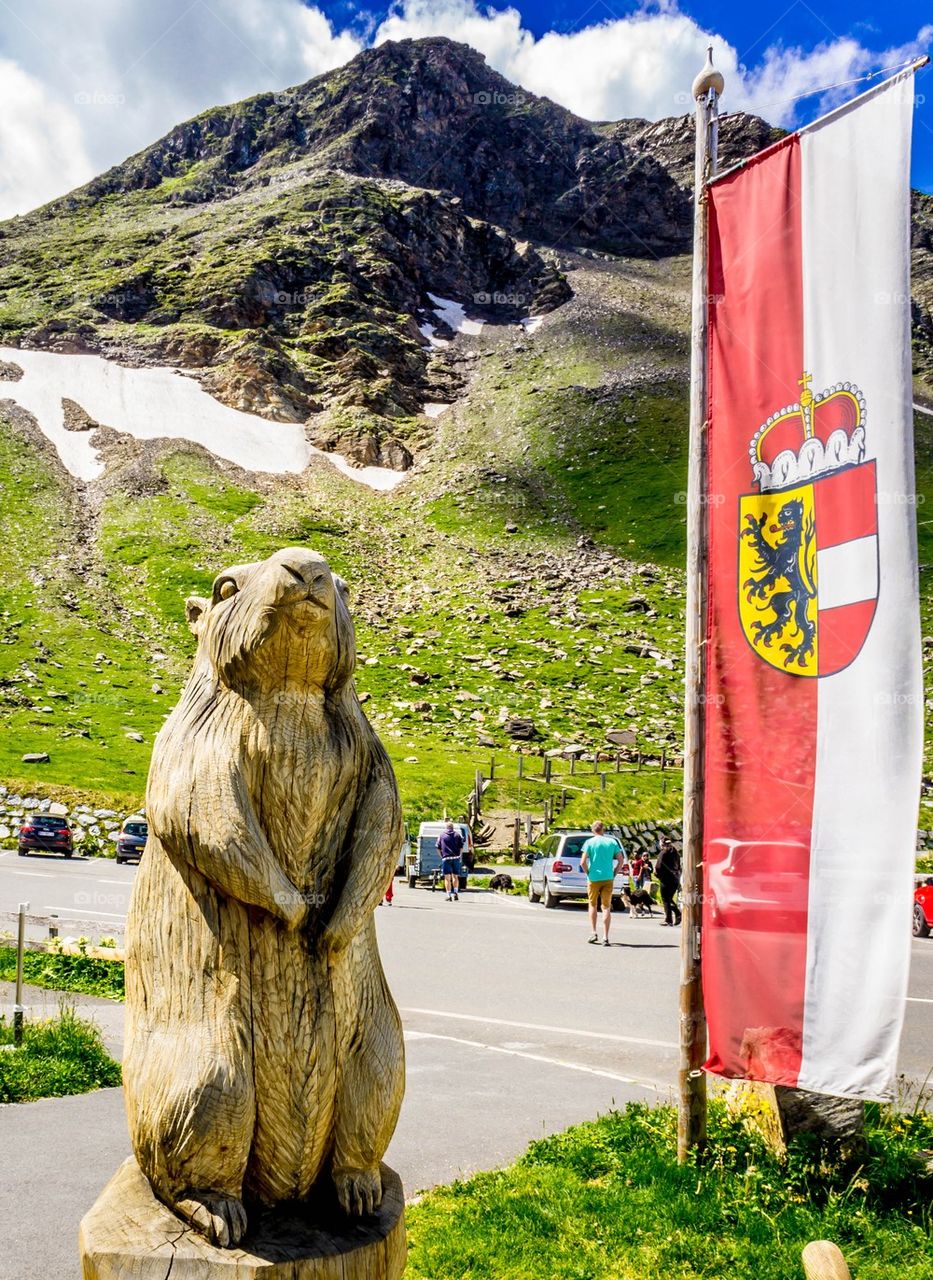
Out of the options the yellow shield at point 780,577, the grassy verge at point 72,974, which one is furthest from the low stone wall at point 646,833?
the yellow shield at point 780,577

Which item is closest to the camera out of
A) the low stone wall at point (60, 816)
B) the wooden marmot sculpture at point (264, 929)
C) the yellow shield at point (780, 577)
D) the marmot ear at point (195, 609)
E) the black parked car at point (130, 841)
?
the wooden marmot sculpture at point (264, 929)

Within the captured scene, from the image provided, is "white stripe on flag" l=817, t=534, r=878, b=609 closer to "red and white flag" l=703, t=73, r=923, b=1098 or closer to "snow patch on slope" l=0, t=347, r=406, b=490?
"red and white flag" l=703, t=73, r=923, b=1098

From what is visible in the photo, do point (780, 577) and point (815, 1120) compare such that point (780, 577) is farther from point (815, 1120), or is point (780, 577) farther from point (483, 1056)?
point (483, 1056)

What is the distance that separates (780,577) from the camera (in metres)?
4.90

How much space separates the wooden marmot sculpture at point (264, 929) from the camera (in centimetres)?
263

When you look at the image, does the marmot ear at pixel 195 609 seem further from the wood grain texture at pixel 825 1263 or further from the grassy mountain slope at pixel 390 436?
the grassy mountain slope at pixel 390 436

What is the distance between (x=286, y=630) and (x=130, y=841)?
2365 cm

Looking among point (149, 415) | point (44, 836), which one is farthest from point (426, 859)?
point (149, 415)

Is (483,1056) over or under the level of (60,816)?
under

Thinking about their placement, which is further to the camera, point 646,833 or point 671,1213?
point 646,833

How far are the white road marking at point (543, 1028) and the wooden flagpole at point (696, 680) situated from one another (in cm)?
344

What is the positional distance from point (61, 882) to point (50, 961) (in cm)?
891

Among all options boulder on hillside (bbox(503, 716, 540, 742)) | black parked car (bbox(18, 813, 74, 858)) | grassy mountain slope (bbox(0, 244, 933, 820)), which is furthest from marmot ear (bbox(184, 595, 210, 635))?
boulder on hillside (bbox(503, 716, 540, 742))

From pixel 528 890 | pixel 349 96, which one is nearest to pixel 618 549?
pixel 528 890
